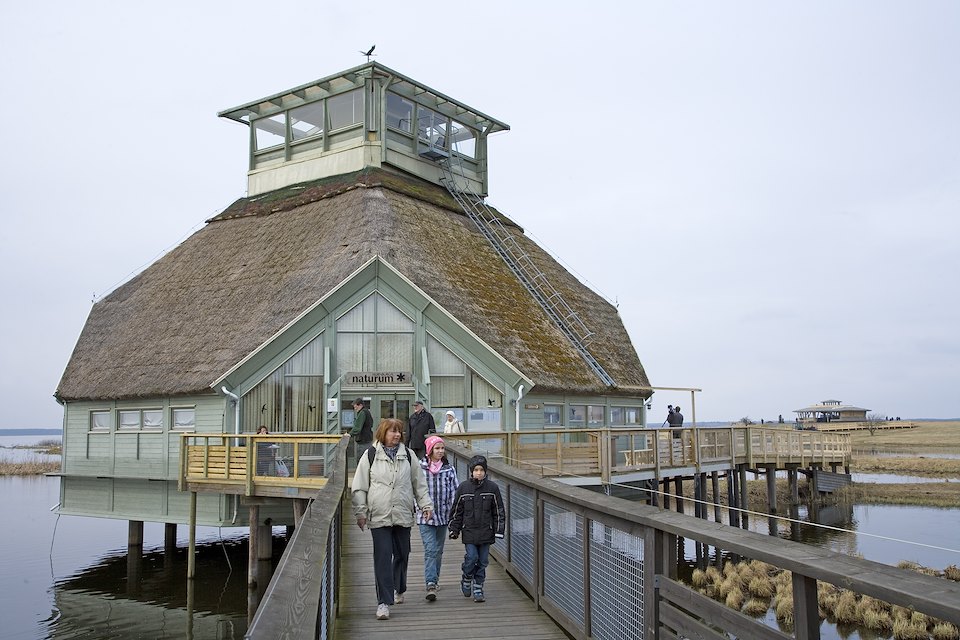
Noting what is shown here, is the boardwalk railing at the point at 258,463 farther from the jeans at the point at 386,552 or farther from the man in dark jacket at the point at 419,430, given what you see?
the jeans at the point at 386,552

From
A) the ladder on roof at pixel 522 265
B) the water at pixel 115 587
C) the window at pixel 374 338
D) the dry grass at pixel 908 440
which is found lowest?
the water at pixel 115 587

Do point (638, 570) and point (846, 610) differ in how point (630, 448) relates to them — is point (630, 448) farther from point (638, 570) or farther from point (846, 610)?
point (638, 570)

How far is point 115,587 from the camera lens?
2481 cm

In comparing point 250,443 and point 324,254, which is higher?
point 324,254

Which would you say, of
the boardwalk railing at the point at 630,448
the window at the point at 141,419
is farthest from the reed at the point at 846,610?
the window at the point at 141,419

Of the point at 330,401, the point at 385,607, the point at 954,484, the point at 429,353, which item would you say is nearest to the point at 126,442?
the point at 330,401

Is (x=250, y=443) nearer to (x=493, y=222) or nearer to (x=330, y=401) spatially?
(x=330, y=401)

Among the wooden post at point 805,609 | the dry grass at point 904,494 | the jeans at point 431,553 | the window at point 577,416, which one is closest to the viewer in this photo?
the wooden post at point 805,609

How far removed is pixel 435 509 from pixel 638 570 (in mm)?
3644

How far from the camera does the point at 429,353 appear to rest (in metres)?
24.2

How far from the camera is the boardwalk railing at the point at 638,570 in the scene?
3.49m

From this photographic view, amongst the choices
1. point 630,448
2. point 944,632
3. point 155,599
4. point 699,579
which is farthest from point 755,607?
point 155,599

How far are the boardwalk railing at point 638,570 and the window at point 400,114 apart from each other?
27.0m

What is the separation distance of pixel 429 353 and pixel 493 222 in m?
12.6
